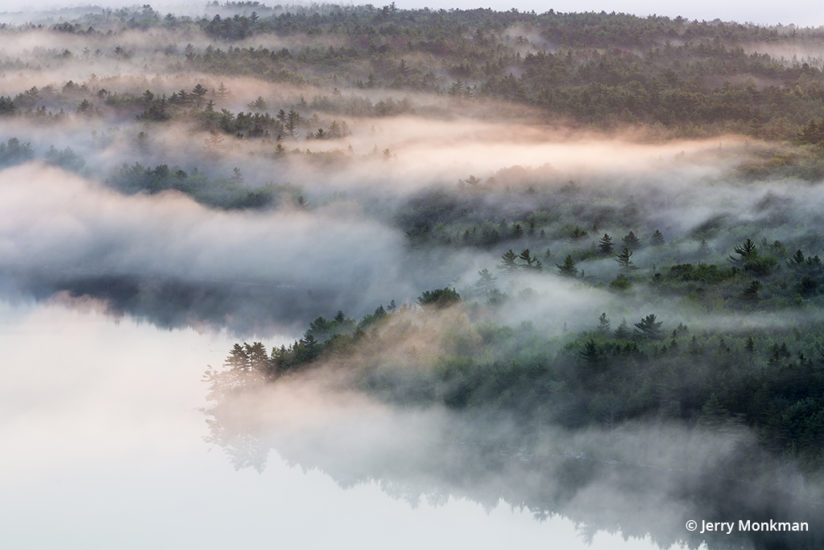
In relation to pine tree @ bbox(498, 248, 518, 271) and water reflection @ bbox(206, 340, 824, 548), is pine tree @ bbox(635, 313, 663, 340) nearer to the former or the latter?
water reflection @ bbox(206, 340, 824, 548)

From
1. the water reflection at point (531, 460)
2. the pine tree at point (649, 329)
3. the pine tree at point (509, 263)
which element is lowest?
the water reflection at point (531, 460)

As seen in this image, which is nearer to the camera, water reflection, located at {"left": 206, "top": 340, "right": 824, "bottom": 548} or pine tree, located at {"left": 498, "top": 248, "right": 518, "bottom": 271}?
water reflection, located at {"left": 206, "top": 340, "right": 824, "bottom": 548}

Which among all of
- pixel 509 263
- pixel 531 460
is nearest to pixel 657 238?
pixel 509 263

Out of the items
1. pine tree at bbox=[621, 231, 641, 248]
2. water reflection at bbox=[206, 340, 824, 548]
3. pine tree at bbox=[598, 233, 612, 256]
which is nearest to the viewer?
water reflection at bbox=[206, 340, 824, 548]

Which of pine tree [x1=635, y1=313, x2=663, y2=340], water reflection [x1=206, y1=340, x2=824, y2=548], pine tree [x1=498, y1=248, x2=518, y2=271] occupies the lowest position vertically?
water reflection [x1=206, y1=340, x2=824, y2=548]

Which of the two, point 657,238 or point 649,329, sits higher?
point 657,238

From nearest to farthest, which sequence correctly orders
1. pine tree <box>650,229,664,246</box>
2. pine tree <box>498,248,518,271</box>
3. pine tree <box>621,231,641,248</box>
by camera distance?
1. pine tree <box>498,248,518,271</box>
2. pine tree <box>650,229,664,246</box>
3. pine tree <box>621,231,641,248</box>

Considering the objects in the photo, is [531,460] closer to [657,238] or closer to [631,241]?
[631,241]

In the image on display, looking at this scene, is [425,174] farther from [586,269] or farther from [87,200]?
[586,269]

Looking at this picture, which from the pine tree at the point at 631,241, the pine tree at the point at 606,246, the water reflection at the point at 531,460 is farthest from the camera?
the pine tree at the point at 631,241

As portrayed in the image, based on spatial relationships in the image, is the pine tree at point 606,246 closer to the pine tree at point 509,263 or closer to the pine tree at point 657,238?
the pine tree at point 657,238

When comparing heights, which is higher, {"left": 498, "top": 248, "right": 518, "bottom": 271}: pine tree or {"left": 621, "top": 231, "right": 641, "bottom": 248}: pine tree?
{"left": 621, "top": 231, "right": 641, "bottom": 248}: pine tree
